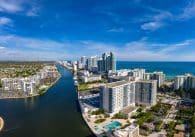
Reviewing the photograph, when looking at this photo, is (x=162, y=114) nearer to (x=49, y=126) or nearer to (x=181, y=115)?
(x=181, y=115)

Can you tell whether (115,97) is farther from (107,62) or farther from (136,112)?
(107,62)

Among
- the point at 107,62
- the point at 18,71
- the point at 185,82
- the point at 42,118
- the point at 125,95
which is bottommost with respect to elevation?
the point at 42,118

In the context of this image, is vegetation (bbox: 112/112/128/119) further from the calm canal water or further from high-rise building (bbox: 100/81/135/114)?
the calm canal water

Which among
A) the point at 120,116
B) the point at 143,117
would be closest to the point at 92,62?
the point at 120,116

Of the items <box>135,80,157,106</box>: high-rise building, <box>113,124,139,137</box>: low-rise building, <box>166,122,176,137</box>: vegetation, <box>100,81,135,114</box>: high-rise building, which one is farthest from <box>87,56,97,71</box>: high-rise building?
<box>113,124,139,137</box>: low-rise building

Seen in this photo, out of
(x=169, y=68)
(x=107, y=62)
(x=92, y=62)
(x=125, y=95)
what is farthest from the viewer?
(x=169, y=68)

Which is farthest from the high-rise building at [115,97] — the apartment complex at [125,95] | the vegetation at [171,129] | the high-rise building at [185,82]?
the high-rise building at [185,82]
